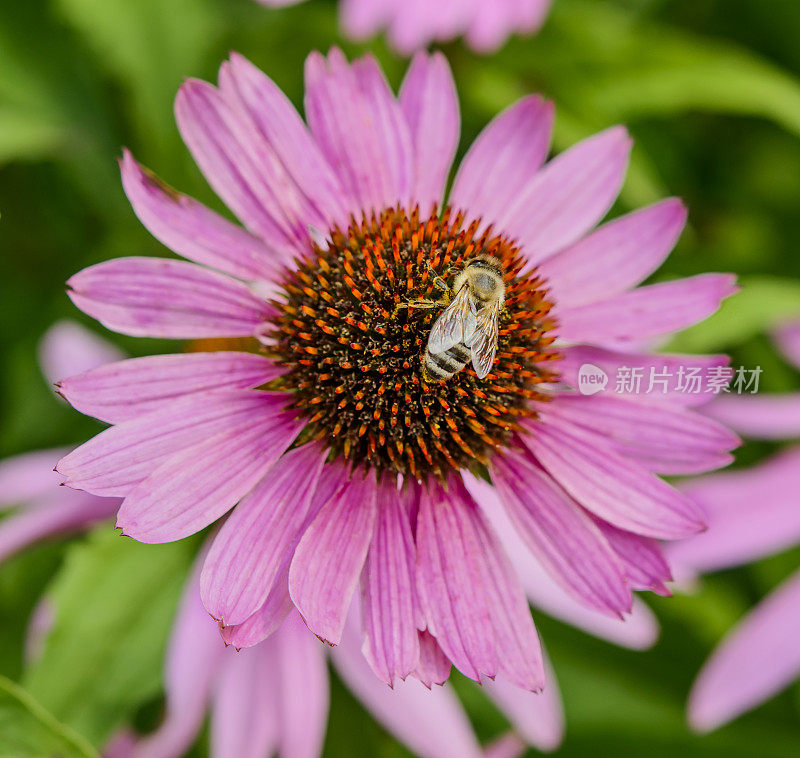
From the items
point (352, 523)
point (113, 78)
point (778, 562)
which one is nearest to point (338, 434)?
point (352, 523)

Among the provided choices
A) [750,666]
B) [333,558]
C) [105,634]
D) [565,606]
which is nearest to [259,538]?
[333,558]

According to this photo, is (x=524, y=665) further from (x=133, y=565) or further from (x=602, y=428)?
(x=133, y=565)

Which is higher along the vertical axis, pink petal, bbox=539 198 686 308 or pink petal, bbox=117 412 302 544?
pink petal, bbox=117 412 302 544

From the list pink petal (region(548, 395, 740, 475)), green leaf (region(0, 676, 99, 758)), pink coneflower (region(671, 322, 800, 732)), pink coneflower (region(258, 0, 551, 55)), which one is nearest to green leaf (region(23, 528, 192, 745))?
green leaf (region(0, 676, 99, 758))

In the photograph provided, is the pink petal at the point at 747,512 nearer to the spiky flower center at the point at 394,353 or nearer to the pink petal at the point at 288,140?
the spiky flower center at the point at 394,353

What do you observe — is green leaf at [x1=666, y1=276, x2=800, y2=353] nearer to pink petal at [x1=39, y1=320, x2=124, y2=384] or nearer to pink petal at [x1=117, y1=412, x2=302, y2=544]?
pink petal at [x1=117, y1=412, x2=302, y2=544]

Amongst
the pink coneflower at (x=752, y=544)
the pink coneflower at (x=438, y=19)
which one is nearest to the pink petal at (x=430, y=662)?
the pink coneflower at (x=752, y=544)
